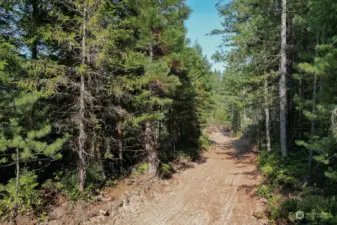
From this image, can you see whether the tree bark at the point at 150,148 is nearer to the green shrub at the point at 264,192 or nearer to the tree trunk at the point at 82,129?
the tree trunk at the point at 82,129

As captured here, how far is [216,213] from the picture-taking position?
683cm

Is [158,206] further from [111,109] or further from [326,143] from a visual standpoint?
[326,143]

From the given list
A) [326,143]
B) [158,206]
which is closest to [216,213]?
[158,206]

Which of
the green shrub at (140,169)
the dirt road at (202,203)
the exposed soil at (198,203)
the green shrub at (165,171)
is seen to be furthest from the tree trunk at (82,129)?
the green shrub at (165,171)

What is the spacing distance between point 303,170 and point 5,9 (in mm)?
11520

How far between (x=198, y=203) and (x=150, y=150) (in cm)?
296

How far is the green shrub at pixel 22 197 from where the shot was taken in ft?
17.6

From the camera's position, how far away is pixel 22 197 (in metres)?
5.70

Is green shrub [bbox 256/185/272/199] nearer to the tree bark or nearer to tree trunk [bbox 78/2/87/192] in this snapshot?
the tree bark

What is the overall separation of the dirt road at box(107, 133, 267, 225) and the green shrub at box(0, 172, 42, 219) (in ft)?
7.09

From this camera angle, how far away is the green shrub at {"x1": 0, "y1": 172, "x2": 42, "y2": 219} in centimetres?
538

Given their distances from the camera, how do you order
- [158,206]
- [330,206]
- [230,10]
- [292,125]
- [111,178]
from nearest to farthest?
[330,206] < [158,206] < [111,178] < [292,125] < [230,10]

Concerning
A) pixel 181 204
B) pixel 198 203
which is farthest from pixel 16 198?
pixel 198 203

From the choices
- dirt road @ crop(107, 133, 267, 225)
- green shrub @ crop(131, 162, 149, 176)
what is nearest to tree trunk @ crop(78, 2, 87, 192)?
dirt road @ crop(107, 133, 267, 225)
